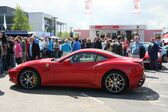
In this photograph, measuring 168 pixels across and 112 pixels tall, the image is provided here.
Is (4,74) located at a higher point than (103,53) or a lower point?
lower

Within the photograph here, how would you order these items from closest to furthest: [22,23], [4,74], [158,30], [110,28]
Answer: [4,74] → [110,28] → [158,30] → [22,23]

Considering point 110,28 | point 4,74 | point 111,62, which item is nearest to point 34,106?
point 111,62

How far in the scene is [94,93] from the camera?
1009 cm

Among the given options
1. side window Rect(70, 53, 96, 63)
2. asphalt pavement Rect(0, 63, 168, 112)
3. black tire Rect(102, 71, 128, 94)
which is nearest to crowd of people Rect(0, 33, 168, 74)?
asphalt pavement Rect(0, 63, 168, 112)

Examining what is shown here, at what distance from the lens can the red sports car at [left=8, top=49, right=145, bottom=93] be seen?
32.7ft

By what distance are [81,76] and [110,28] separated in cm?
3650

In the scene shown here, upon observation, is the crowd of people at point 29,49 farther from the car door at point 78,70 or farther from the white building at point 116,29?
the white building at point 116,29

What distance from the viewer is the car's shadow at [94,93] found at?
965 cm

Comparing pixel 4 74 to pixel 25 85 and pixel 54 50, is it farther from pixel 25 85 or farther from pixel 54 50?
pixel 54 50

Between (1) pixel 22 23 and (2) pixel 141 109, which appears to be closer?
(2) pixel 141 109

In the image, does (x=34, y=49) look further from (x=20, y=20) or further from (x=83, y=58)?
(x=20, y=20)

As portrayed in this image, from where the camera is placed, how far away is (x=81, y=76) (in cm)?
1017

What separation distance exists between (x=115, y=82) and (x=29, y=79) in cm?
275

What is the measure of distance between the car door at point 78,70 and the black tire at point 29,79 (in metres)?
0.63
